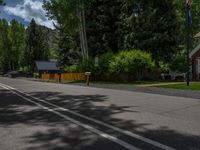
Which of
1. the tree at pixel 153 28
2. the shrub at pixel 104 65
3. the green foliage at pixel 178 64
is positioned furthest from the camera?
the tree at pixel 153 28

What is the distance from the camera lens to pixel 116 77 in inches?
1346

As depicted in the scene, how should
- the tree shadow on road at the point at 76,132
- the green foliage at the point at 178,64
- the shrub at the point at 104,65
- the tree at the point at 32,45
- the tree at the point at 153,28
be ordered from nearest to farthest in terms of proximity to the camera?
the tree shadow on road at the point at 76,132 → the shrub at the point at 104,65 → the green foliage at the point at 178,64 → the tree at the point at 153,28 → the tree at the point at 32,45

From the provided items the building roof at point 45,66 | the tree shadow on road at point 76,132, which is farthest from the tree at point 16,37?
the tree shadow on road at point 76,132

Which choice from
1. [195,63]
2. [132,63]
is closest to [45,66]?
[195,63]

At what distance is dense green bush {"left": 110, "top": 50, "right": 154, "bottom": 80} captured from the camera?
3186 cm

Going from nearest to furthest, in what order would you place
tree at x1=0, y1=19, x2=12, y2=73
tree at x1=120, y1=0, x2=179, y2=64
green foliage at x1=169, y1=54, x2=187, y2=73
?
green foliage at x1=169, y1=54, x2=187, y2=73
tree at x1=120, y1=0, x2=179, y2=64
tree at x1=0, y1=19, x2=12, y2=73

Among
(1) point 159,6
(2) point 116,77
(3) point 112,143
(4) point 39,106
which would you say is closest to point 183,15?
(1) point 159,6

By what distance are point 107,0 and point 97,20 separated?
9.33 feet

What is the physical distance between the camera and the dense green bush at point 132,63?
1254 inches

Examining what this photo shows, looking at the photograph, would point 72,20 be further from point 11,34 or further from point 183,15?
point 11,34

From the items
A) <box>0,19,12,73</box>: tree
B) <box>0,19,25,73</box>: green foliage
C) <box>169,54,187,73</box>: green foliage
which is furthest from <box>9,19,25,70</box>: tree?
<box>169,54,187,73</box>: green foliage

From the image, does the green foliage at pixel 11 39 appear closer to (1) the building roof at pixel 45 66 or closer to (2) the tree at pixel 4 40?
(2) the tree at pixel 4 40

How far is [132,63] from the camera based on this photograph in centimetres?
3197

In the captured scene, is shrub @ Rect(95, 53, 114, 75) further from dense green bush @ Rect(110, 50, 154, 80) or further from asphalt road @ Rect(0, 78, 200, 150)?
asphalt road @ Rect(0, 78, 200, 150)
